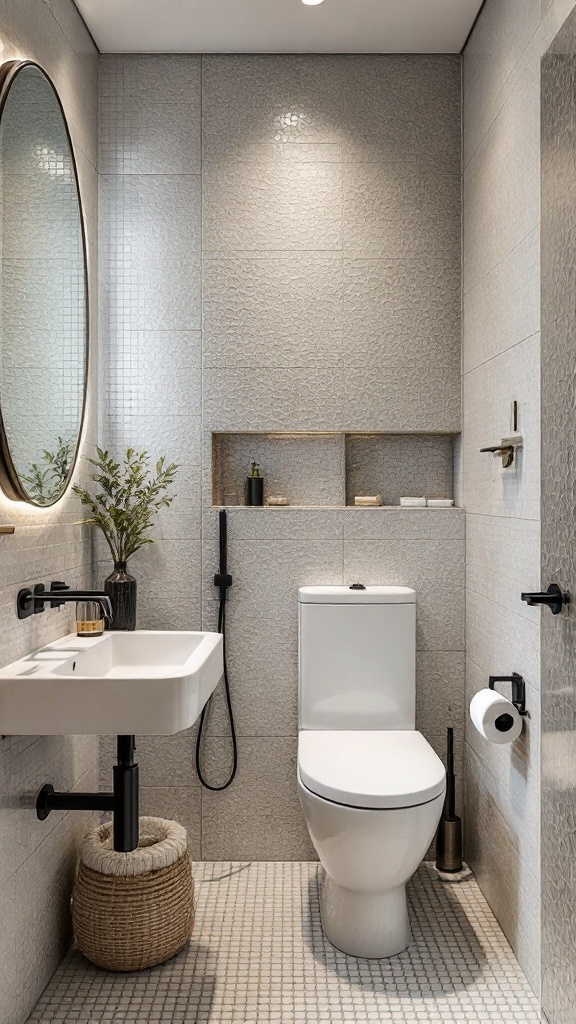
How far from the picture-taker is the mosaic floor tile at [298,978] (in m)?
1.84

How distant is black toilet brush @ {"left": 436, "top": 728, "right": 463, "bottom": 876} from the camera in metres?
2.49

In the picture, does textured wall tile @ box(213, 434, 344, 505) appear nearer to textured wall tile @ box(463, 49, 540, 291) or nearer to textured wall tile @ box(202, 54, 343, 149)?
textured wall tile @ box(463, 49, 540, 291)

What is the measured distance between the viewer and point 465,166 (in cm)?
257

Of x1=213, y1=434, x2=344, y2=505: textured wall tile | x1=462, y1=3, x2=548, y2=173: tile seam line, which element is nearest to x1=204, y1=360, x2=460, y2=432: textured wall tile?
x1=213, y1=434, x2=344, y2=505: textured wall tile

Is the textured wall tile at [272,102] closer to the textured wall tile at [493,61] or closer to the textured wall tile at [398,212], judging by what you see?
the textured wall tile at [398,212]

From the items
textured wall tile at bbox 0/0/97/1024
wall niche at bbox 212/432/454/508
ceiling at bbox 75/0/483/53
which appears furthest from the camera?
wall niche at bbox 212/432/454/508

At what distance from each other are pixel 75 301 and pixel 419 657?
154 centimetres

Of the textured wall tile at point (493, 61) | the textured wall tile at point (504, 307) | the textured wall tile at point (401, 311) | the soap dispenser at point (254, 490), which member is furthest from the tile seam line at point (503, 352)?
the soap dispenser at point (254, 490)

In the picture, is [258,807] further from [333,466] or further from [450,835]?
[333,466]

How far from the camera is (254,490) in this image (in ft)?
8.60

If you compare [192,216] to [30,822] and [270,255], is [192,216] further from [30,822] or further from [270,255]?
[30,822]

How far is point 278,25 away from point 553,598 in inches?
76.3

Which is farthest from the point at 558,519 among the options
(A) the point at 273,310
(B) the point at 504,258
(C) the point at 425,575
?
(A) the point at 273,310

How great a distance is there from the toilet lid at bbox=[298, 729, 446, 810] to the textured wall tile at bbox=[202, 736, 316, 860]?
0.85ft
